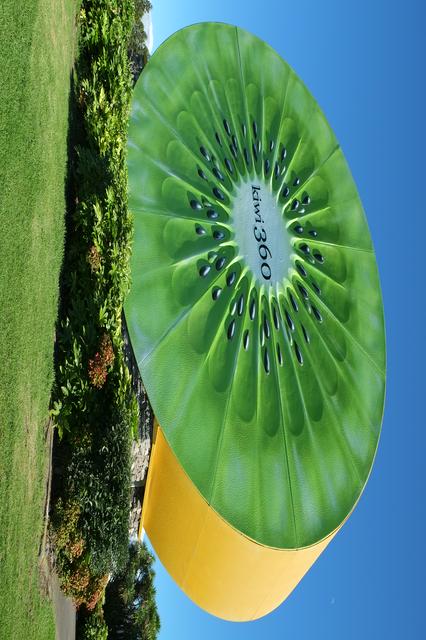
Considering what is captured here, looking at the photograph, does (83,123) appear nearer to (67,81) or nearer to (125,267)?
(67,81)

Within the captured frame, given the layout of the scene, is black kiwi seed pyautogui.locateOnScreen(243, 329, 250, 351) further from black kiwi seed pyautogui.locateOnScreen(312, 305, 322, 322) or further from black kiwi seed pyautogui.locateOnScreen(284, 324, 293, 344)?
black kiwi seed pyautogui.locateOnScreen(312, 305, 322, 322)

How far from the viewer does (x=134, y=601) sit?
13.6 metres

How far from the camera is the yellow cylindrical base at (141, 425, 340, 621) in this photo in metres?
9.58

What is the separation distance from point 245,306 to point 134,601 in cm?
598

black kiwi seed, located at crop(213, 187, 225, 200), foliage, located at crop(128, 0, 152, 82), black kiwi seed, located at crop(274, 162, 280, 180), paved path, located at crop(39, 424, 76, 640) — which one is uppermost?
foliage, located at crop(128, 0, 152, 82)

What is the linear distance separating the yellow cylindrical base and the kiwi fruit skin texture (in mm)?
186

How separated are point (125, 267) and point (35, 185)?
1671mm

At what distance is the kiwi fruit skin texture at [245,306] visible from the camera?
9914mm

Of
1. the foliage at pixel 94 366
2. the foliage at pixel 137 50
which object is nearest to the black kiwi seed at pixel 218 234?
the foliage at pixel 94 366

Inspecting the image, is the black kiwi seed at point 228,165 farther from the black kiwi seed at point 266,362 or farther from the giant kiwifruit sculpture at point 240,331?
the black kiwi seed at point 266,362

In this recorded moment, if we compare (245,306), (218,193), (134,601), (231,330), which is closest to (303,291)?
(245,306)

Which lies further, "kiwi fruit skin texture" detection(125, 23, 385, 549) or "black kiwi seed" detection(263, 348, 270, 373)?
"black kiwi seed" detection(263, 348, 270, 373)

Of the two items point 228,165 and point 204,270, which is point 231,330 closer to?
point 204,270

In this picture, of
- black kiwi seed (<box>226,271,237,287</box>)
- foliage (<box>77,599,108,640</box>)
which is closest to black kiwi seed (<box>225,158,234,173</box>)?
black kiwi seed (<box>226,271,237,287</box>)
